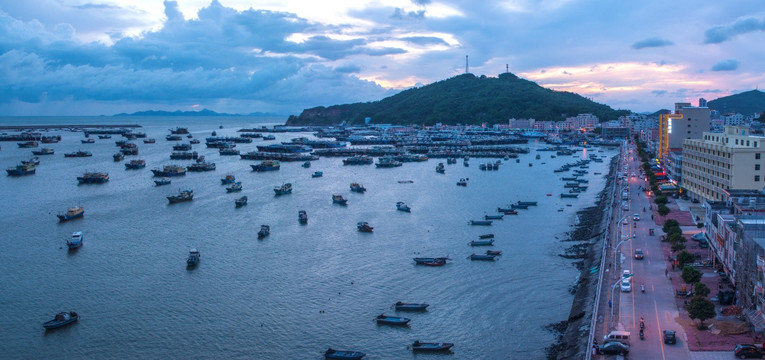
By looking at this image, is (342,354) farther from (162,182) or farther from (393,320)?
(162,182)

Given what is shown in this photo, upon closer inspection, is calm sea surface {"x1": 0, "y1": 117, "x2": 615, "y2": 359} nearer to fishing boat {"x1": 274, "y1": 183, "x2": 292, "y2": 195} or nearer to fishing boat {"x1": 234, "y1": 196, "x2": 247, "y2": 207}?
fishing boat {"x1": 234, "y1": 196, "x2": 247, "y2": 207}

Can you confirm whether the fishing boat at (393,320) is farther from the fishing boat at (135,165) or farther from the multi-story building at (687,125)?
the fishing boat at (135,165)

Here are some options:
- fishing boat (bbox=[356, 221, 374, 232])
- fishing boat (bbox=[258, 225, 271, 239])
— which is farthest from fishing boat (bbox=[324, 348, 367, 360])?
fishing boat (bbox=[356, 221, 374, 232])

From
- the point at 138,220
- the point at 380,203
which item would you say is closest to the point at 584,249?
the point at 380,203

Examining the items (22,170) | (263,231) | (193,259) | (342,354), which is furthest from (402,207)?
(22,170)

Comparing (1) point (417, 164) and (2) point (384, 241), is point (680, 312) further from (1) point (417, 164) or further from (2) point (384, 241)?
(1) point (417, 164)

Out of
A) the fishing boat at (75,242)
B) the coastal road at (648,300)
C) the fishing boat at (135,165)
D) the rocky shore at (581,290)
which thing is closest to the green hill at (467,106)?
the fishing boat at (135,165)
